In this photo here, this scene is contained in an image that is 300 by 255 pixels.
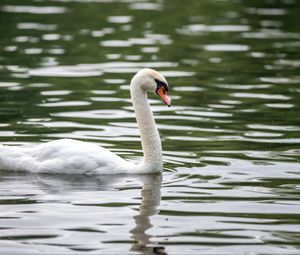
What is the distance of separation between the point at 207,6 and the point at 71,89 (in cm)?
1601

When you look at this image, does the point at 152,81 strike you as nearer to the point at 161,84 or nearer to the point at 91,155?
the point at 161,84

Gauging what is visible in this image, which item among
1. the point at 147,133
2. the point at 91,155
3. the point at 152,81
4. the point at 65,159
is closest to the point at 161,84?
the point at 152,81

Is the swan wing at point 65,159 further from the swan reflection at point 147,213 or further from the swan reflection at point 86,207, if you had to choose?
the swan reflection at point 147,213

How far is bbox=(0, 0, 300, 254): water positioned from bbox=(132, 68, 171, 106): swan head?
1.15 m

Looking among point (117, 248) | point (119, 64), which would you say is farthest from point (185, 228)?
point (119, 64)

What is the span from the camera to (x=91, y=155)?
1408 centimetres

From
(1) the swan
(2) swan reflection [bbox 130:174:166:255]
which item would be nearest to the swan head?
(1) the swan

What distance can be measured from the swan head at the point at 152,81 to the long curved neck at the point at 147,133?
0.07 meters

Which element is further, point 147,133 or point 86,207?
point 147,133

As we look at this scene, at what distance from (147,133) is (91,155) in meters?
0.91

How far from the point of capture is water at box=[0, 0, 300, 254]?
37.1 ft

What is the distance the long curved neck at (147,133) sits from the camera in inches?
563

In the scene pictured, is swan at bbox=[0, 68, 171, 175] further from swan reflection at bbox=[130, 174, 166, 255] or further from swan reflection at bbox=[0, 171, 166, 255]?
swan reflection at bbox=[130, 174, 166, 255]

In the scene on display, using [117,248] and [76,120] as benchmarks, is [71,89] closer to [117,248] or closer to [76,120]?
[76,120]
